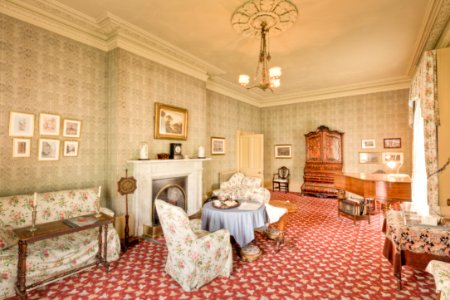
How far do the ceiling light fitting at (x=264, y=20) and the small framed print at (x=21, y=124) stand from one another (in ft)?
11.9

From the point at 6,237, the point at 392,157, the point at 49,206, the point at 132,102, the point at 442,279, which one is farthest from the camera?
the point at 392,157

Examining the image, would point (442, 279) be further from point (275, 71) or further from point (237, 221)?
point (275, 71)

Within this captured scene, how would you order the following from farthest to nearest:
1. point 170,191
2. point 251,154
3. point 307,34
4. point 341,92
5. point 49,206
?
point 251,154
point 341,92
point 170,191
point 307,34
point 49,206

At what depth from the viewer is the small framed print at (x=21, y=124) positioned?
3.52 m

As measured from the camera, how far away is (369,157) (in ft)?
26.3

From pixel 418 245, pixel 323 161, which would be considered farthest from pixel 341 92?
pixel 418 245

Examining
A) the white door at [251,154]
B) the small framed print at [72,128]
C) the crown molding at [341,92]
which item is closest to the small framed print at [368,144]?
the crown molding at [341,92]

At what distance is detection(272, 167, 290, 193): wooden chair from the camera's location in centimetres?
933

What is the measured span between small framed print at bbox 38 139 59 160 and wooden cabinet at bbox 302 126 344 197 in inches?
306

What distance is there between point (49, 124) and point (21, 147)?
1.78 feet

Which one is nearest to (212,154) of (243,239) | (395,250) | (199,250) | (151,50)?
(151,50)

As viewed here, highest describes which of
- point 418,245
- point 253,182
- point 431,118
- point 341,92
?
point 341,92

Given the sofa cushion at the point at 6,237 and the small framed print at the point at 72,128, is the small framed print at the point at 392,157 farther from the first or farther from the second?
the sofa cushion at the point at 6,237

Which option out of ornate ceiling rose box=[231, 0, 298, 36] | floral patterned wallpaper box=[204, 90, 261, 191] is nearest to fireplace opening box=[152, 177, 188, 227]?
floral patterned wallpaper box=[204, 90, 261, 191]
